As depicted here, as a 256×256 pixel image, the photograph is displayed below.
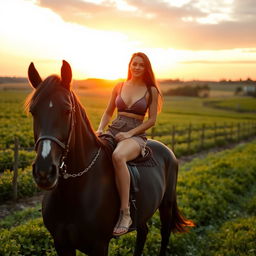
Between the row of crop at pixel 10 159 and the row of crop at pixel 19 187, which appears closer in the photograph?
the row of crop at pixel 19 187

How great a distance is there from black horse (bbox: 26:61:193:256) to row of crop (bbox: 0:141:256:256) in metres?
1.93

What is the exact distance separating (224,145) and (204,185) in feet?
47.5

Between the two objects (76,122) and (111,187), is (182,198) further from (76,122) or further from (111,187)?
(76,122)

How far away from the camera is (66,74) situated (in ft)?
9.07

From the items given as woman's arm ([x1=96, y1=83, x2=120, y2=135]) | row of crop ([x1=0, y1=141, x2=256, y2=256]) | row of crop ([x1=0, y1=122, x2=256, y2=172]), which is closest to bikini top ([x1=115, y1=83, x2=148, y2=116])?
woman's arm ([x1=96, y1=83, x2=120, y2=135])

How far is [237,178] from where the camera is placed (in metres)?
10.8

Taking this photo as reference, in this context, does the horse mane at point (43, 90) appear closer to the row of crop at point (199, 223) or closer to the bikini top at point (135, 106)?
the bikini top at point (135, 106)

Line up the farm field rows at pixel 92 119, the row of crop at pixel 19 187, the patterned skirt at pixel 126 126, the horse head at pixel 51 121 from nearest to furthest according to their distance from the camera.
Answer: the horse head at pixel 51 121 → the patterned skirt at pixel 126 126 → the row of crop at pixel 19 187 → the farm field rows at pixel 92 119

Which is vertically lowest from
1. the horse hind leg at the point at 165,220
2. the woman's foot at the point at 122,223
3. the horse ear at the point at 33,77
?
the horse hind leg at the point at 165,220

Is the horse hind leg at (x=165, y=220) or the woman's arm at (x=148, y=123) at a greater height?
the woman's arm at (x=148, y=123)

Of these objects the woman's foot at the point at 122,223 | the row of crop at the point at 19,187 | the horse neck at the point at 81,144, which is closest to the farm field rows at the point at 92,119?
the horse neck at the point at 81,144

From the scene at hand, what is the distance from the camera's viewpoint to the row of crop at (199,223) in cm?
527

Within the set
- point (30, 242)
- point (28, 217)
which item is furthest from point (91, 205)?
point (28, 217)

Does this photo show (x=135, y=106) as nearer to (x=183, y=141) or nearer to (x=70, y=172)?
(x=70, y=172)
